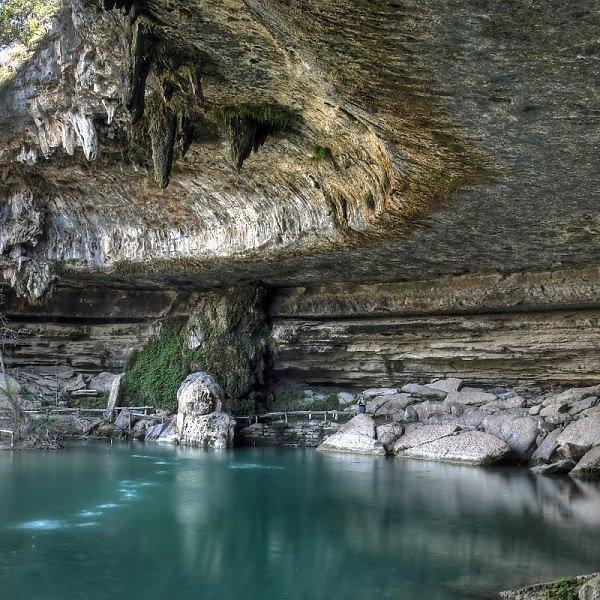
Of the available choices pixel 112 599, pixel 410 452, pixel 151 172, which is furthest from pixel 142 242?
pixel 112 599

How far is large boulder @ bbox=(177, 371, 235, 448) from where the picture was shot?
56.6 ft

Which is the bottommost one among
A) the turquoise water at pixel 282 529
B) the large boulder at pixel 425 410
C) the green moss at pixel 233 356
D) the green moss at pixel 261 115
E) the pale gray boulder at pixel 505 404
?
the turquoise water at pixel 282 529

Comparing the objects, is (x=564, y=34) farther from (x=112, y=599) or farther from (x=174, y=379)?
(x=174, y=379)

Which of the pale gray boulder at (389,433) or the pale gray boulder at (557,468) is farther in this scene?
the pale gray boulder at (389,433)

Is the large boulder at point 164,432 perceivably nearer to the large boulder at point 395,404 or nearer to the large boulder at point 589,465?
the large boulder at point 395,404

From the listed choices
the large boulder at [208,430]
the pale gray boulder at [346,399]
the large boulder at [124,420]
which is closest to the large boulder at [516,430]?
the pale gray boulder at [346,399]

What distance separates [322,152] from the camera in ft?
35.9

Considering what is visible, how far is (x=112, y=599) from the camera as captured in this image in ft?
21.2

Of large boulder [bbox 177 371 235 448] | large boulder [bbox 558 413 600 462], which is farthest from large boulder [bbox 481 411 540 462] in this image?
large boulder [bbox 177 371 235 448]

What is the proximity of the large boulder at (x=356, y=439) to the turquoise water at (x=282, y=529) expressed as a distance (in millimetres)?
1327

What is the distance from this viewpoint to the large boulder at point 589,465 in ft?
43.2

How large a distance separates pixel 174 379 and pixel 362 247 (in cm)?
787

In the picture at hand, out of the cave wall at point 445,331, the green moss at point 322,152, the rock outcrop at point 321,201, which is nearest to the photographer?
the rock outcrop at point 321,201

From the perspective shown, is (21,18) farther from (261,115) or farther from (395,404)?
(395,404)
